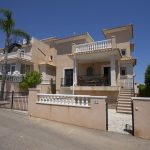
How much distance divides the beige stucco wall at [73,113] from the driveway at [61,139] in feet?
1.33

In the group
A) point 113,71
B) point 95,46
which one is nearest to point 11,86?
point 95,46

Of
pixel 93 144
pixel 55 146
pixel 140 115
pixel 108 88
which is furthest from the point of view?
pixel 108 88

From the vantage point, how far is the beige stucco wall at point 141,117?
7.30m

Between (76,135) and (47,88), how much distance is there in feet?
54.6

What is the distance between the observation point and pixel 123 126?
936cm

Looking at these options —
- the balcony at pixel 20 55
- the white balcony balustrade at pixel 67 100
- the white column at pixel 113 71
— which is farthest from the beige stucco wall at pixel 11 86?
the white column at pixel 113 71

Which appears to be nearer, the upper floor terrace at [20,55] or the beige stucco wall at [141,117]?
the beige stucco wall at [141,117]

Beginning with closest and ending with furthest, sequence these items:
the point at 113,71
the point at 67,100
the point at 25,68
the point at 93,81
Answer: the point at 67,100 < the point at 113,71 < the point at 93,81 < the point at 25,68

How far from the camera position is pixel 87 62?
2073 centimetres

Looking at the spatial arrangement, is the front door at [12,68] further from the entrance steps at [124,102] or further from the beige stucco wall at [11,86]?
the entrance steps at [124,102]

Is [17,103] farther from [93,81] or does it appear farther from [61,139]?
[93,81]

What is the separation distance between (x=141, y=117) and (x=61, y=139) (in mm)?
3806

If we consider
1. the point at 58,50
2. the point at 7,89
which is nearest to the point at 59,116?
the point at 7,89

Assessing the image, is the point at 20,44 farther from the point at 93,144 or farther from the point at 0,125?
the point at 93,144
